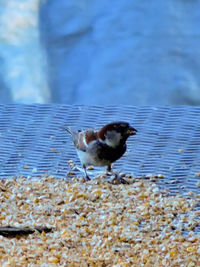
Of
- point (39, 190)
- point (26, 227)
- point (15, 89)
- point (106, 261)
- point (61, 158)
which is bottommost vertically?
point (106, 261)

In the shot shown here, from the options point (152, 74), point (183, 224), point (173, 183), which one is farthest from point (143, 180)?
point (152, 74)

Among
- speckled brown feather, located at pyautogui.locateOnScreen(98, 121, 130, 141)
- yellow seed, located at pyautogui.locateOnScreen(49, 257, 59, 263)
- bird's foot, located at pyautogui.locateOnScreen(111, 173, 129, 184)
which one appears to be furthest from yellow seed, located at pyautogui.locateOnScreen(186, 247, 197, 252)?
speckled brown feather, located at pyautogui.locateOnScreen(98, 121, 130, 141)

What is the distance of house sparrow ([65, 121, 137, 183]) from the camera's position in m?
2.32

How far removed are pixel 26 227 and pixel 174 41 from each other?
2867 mm

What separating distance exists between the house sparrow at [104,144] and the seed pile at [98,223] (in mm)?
79

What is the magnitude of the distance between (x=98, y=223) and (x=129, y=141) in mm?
606

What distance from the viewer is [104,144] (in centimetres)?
236

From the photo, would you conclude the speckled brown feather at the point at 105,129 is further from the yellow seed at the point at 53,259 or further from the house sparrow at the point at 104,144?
the yellow seed at the point at 53,259

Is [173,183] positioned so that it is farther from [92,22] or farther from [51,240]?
[92,22]

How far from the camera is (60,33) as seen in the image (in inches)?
190

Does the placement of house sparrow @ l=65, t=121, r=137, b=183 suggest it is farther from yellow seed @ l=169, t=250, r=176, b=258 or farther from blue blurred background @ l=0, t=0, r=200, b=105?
blue blurred background @ l=0, t=0, r=200, b=105

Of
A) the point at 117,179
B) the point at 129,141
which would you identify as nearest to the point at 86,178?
the point at 117,179

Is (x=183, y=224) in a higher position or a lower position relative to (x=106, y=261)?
higher

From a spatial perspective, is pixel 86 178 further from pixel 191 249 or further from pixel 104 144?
pixel 191 249
